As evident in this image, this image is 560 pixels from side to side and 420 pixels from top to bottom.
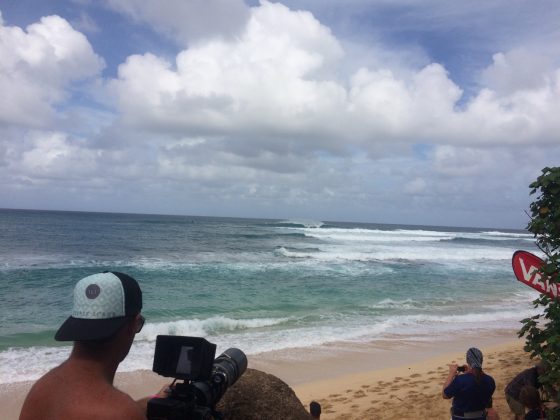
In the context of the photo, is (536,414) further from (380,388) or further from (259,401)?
(380,388)

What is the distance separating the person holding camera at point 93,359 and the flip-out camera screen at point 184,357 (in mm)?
375

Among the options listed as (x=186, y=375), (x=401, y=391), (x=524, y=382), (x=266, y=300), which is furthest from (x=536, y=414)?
(x=266, y=300)

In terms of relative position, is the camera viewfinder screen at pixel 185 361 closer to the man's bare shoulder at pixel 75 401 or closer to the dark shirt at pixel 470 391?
the man's bare shoulder at pixel 75 401

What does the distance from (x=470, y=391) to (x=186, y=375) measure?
3.47 m

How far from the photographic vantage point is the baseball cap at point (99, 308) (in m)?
1.51

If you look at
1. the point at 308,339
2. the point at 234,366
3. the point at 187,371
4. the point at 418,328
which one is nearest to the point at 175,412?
the point at 187,371

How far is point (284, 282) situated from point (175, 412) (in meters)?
17.7

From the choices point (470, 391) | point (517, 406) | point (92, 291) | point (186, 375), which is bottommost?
point (517, 406)

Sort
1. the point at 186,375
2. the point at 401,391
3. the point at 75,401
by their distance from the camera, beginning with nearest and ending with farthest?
the point at 75,401
the point at 186,375
the point at 401,391

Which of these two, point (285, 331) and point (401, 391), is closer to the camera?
point (401, 391)

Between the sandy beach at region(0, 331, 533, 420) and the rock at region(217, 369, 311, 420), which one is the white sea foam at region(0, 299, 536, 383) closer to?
the sandy beach at region(0, 331, 533, 420)

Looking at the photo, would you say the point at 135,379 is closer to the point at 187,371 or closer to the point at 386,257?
the point at 187,371

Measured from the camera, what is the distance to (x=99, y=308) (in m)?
1.55

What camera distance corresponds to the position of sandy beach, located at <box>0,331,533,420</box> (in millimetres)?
6551
